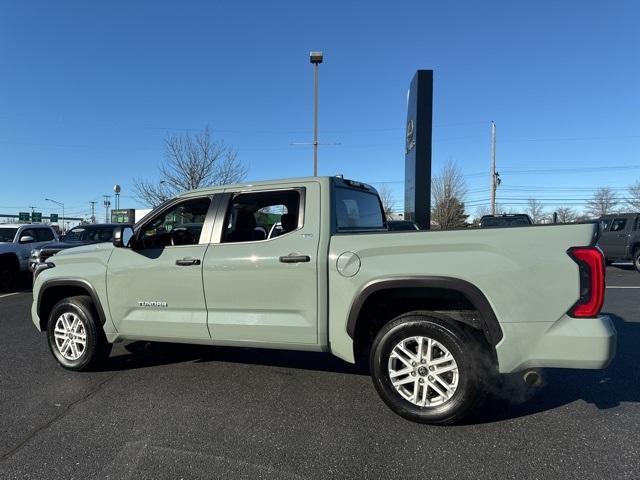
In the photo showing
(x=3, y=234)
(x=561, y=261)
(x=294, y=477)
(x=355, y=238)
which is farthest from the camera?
(x=3, y=234)

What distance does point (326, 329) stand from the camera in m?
3.74

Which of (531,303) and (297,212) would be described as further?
(297,212)

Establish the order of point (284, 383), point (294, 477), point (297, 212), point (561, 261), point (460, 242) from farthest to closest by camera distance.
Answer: point (284, 383) < point (297, 212) < point (460, 242) < point (561, 261) < point (294, 477)

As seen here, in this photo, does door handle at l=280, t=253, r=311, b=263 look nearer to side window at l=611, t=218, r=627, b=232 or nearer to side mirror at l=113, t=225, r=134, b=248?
side mirror at l=113, t=225, r=134, b=248

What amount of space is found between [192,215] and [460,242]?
2.79m

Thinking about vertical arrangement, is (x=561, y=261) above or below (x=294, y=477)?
above

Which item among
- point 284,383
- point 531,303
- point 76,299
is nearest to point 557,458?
point 531,303

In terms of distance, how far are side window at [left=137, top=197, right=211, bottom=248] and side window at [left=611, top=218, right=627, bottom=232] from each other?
51.9ft

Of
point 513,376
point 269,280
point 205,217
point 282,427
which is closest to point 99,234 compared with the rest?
point 205,217

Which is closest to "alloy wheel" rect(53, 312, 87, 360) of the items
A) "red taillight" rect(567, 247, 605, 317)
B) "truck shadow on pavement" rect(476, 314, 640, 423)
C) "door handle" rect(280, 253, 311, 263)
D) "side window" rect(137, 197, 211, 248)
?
"side window" rect(137, 197, 211, 248)

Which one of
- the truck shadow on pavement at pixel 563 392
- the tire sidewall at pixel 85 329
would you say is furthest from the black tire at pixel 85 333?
the truck shadow on pavement at pixel 563 392

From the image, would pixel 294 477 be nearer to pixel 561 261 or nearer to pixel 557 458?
pixel 557 458

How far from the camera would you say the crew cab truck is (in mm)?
3076

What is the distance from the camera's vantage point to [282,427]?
3473 mm
